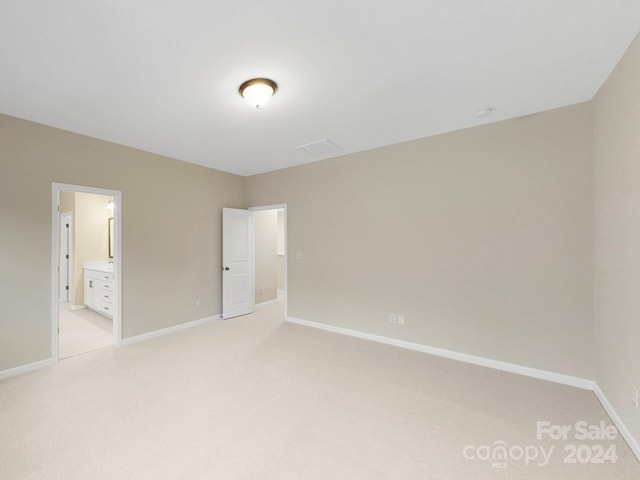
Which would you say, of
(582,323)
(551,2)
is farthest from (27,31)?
(582,323)

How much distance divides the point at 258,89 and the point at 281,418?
268 centimetres

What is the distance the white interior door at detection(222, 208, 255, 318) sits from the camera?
4836 mm

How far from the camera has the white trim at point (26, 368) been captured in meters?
2.71

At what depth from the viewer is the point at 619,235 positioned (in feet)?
6.49

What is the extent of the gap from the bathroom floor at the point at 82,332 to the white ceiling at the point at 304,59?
2767 millimetres

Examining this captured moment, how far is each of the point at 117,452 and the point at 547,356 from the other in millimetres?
3778

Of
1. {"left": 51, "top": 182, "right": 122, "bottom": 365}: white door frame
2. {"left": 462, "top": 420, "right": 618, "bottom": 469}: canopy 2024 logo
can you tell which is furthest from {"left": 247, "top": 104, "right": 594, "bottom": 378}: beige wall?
{"left": 51, "top": 182, "right": 122, "bottom": 365}: white door frame

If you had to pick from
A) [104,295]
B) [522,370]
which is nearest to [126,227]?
[104,295]

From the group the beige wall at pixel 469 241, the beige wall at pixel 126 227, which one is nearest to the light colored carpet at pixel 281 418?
the beige wall at pixel 469 241

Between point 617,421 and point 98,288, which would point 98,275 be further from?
point 617,421

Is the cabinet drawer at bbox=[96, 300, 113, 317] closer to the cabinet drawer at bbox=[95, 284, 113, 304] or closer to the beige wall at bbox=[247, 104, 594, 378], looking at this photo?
the cabinet drawer at bbox=[95, 284, 113, 304]

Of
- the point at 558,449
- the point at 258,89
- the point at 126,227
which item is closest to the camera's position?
the point at 558,449

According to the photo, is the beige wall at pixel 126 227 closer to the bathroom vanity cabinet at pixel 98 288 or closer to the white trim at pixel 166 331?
the white trim at pixel 166 331

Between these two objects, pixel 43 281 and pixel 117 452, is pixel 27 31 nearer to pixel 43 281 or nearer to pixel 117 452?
pixel 43 281
